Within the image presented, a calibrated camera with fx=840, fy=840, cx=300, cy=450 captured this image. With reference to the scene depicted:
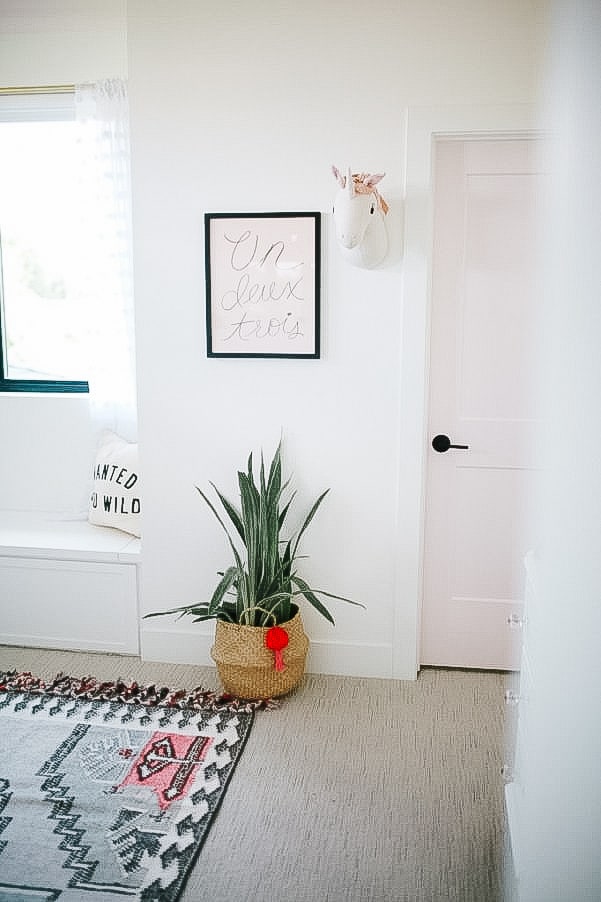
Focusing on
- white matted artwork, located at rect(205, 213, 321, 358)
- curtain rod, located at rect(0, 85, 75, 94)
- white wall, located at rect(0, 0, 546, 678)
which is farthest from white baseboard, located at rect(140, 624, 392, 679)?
curtain rod, located at rect(0, 85, 75, 94)

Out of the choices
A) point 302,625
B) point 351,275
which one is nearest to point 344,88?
point 351,275

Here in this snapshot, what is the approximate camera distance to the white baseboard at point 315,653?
3266 millimetres

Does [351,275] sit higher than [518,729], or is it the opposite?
[351,275]

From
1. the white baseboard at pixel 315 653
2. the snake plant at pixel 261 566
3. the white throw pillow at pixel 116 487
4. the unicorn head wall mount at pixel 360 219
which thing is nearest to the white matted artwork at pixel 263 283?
the unicorn head wall mount at pixel 360 219

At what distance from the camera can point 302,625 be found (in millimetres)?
3168

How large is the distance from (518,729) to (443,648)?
Answer: 117 centimetres

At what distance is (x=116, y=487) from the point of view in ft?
11.8

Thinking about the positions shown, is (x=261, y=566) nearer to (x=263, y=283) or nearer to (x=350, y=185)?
(x=263, y=283)

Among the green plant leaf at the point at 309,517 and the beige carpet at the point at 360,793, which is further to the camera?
the green plant leaf at the point at 309,517

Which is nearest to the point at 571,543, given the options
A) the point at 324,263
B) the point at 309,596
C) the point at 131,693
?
the point at 309,596

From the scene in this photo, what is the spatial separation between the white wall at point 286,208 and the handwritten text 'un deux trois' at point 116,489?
0.29 m

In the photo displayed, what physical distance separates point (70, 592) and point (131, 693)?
568 millimetres

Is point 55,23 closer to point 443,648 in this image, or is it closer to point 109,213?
point 109,213

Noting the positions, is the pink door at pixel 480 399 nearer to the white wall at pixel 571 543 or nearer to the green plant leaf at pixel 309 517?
the green plant leaf at pixel 309 517
